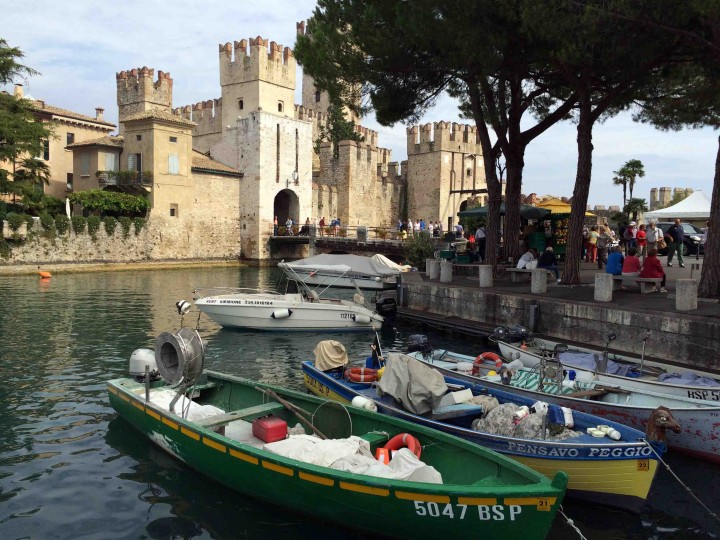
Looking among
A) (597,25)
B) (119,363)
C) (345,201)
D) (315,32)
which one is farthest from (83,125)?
(597,25)

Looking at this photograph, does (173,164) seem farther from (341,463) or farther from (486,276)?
(341,463)

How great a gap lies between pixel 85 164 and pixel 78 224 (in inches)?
269

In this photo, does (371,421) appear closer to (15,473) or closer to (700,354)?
(15,473)

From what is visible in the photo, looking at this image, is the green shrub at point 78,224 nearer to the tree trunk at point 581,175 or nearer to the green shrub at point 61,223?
the green shrub at point 61,223

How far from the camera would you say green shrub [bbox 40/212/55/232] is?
105 feet

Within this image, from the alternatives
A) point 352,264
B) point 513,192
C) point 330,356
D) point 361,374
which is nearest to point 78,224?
point 352,264

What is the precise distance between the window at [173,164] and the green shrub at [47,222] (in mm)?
7933

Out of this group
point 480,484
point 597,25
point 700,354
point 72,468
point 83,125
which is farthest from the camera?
point 83,125

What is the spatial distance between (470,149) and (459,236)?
72.4 ft

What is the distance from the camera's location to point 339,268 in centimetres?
1966

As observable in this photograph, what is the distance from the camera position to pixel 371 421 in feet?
22.3

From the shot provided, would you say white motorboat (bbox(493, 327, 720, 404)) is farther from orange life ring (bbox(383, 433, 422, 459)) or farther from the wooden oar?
the wooden oar

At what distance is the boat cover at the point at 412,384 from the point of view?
24.6ft

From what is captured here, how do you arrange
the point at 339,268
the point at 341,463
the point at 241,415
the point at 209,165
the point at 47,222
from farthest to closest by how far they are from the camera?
the point at 209,165 < the point at 47,222 < the point at 339,268 < the point at 241,415 < the point at 341,463
